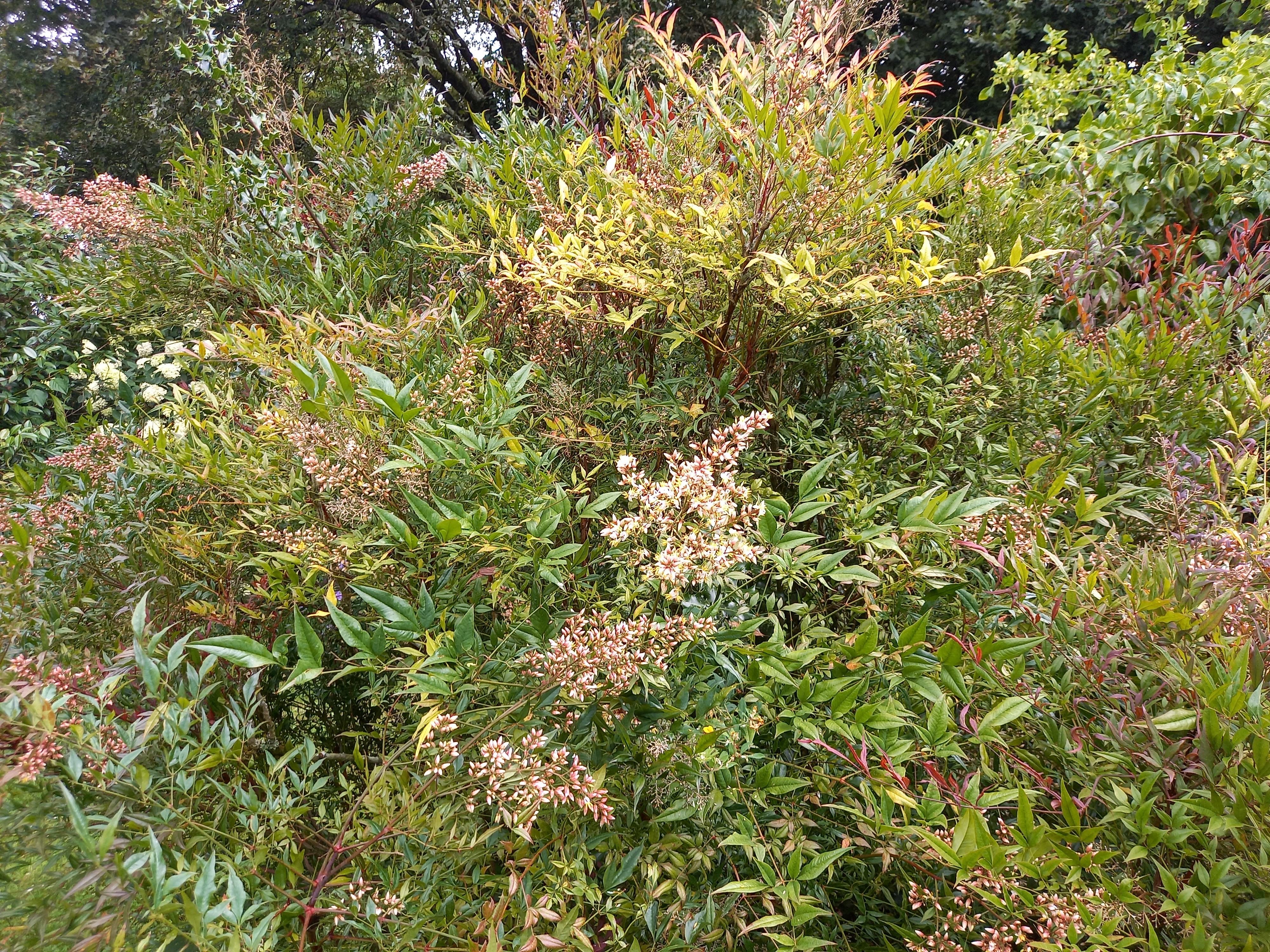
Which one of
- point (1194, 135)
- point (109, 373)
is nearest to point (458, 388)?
point (109, 373)

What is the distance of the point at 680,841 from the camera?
1.18 m

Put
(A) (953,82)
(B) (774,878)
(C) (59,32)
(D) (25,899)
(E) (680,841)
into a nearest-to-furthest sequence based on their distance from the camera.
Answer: (D) (25,899) < (B) (774,878) < (E) (680,841) < (C) (59,32) < (A) (953,82)

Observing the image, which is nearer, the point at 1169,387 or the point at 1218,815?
the point at 1218,815

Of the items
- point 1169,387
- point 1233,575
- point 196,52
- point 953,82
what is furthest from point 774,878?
point 953,82

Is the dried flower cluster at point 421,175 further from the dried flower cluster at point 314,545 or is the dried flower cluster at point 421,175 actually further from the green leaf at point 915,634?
the green leaf at point 915,634

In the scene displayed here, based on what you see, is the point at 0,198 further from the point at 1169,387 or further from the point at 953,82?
the point at 953,82

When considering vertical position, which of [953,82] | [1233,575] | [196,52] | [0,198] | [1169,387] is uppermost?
[0,198]

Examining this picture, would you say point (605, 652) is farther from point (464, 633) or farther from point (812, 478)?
point (812, 478)

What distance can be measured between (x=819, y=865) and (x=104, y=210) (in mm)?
3128

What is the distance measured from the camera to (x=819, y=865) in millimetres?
1017

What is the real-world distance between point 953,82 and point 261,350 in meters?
13.5

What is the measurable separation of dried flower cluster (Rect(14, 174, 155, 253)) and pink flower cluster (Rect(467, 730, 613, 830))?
2.50m

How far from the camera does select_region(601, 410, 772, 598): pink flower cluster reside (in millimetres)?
1066

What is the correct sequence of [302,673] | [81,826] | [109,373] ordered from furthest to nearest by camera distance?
[109,373] → [302,673] → [81,826]
